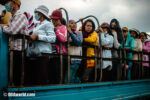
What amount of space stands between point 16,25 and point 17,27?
4 centimetres

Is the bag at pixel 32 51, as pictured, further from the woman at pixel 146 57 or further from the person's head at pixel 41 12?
the woman at pixel 146 57

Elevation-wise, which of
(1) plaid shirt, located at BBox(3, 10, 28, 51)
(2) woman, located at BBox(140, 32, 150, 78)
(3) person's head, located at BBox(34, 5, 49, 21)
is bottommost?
(2) woman, located at BBox(140, 32, 150, 78)

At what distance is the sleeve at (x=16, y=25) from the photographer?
2487 millimetres

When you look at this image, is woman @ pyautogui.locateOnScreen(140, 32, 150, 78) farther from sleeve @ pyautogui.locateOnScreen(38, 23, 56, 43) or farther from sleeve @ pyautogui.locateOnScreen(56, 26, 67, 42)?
sleeve @ pyautogui.locateOnScreen(38, 23, 56, 43)

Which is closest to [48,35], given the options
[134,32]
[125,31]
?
[125,31]

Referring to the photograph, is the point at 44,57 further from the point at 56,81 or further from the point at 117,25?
the point at 117,25

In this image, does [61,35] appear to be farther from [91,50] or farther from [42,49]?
[91,50]

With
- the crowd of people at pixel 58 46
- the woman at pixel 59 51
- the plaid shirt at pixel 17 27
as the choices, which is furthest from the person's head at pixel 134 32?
the plaid shirt at pixel 17 27

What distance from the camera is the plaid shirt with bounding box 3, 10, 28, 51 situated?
2.50m

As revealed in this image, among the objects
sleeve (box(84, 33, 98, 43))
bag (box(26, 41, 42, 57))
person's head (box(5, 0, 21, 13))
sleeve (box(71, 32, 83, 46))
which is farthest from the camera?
sleeve (box(84, 33, 98, 43))

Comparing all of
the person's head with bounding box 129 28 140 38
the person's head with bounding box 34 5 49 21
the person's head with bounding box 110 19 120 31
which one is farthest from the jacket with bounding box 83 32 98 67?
the person's head with bounding box 129 28 140 38

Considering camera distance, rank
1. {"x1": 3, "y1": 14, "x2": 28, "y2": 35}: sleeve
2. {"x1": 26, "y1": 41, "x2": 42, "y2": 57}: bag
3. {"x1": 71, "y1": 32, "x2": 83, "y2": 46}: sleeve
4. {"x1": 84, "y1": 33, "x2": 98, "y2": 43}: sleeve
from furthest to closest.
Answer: {"x1": 84, "y1": 33, "x2": 98, "y2": 43}: sleeve
{"x1": 71, "y1": 32, "x2": 83, "y2": 46}: sleeve
{"x1": 26, "y1": 41, "x2": 42, "y2": 57}: bag
{"x1": 3, "y1": 14, "x2": 28, "y2": 35}: sleeve

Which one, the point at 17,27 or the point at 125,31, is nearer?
the point at 17,27

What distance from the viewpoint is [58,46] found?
3.07m
